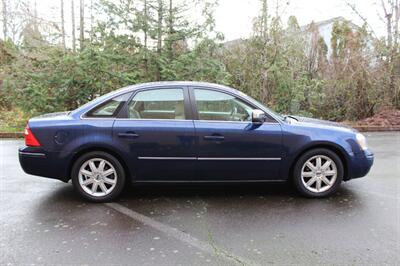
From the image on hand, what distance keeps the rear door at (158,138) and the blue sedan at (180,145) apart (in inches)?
0.5

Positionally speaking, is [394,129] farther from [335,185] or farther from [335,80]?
[335,185]

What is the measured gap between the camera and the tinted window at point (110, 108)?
16.3 feet

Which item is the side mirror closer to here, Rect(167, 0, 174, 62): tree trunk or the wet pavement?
the wet pavement

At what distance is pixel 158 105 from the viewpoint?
4.98 m

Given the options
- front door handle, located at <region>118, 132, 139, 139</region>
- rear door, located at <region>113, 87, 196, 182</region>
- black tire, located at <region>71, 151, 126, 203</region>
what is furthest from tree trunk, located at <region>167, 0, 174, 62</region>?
black tire, located at <region>71, 151, 126, 203</region>

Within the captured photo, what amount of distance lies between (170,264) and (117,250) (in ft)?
1.91

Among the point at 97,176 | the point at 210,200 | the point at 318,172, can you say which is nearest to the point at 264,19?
the point at 318,172

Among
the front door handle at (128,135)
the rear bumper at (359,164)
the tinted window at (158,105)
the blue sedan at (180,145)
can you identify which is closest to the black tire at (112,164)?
the blue sedan at (180,145)

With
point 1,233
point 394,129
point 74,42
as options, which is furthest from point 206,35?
point 1,233

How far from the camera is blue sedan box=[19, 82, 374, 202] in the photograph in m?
4.84

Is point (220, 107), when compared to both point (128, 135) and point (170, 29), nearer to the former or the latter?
point (128, 135)

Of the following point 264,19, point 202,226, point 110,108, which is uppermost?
point 264,19

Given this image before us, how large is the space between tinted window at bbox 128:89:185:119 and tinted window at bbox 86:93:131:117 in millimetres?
124

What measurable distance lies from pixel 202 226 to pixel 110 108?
201 centimetres
